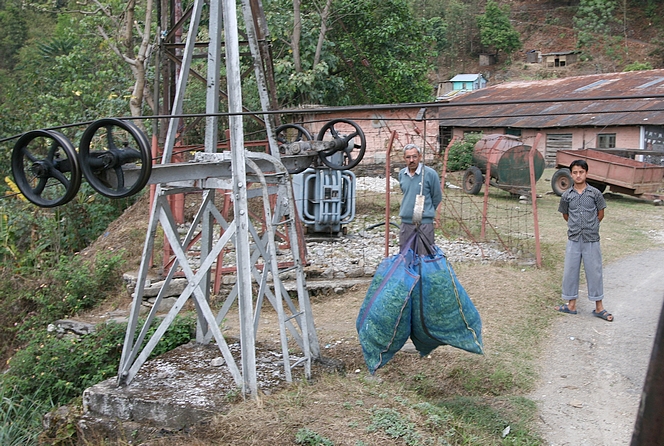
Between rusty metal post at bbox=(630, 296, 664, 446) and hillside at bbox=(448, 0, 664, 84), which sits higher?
hillside at bbox=(448, 0, 664, 84)

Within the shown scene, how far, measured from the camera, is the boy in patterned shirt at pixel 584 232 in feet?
24.6

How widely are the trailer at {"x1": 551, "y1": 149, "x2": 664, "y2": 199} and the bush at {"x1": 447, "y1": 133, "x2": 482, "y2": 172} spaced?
156 inches

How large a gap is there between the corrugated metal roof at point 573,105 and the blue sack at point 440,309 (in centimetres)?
1589

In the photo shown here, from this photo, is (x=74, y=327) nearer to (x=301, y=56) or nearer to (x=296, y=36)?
(x=296, y=36)

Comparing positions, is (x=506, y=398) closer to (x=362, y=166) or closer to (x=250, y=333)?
(x=250, y=333)

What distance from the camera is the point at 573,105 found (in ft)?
79.7

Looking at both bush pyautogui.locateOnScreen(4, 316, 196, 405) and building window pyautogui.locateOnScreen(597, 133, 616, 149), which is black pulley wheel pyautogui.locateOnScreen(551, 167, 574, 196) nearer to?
building window pyautogui.locateOnScreen(597, 133, 616, 149)

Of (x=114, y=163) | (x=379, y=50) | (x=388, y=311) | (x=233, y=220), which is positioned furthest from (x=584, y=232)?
(x=379, y=50)

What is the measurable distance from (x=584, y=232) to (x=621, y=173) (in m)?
10.00

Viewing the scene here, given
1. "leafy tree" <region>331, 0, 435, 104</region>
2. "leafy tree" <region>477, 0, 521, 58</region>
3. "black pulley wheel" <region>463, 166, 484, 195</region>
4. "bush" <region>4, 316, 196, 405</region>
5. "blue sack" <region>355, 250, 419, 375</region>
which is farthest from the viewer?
"leafy tree" <region>477, 0, 521, 58</region>

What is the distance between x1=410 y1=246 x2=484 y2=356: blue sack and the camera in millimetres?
5320

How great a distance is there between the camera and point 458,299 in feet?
17.7

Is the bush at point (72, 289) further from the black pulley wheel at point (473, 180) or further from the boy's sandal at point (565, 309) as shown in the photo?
the black pulley wheel at point (473, 180)

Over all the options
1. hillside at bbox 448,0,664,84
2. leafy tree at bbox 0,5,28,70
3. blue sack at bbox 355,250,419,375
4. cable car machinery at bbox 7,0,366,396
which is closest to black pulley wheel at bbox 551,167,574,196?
cable car machinery at bbox 7,0,366,396
